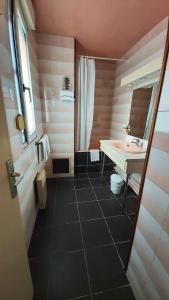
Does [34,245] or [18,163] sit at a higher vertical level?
[18,163]

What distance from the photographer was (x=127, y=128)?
2.29 meters

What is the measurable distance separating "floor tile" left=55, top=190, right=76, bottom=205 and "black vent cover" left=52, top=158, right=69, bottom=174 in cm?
51

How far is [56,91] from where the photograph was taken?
7.34ft

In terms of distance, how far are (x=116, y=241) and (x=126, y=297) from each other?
443 mm

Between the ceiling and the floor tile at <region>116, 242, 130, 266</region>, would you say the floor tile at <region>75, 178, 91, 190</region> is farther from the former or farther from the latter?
the ceiling

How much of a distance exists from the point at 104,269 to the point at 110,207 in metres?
0.80

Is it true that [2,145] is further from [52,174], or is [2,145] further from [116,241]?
[52,174]

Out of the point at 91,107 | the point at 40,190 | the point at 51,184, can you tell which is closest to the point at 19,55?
the point at 40,190

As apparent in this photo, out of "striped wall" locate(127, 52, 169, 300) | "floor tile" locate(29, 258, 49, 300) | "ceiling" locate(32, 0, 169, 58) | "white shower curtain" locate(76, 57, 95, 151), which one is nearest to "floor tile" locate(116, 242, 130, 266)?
"striped wall" locate(127, 52, 169, 300)

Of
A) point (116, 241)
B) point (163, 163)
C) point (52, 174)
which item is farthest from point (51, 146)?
point (163, 163)

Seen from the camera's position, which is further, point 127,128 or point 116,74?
point 116,74

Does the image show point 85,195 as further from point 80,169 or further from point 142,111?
point 142,111

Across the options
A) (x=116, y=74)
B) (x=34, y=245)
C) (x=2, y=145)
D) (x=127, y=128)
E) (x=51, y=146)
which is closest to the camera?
(x=2, y=145)

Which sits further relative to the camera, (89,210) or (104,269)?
(89,210)
